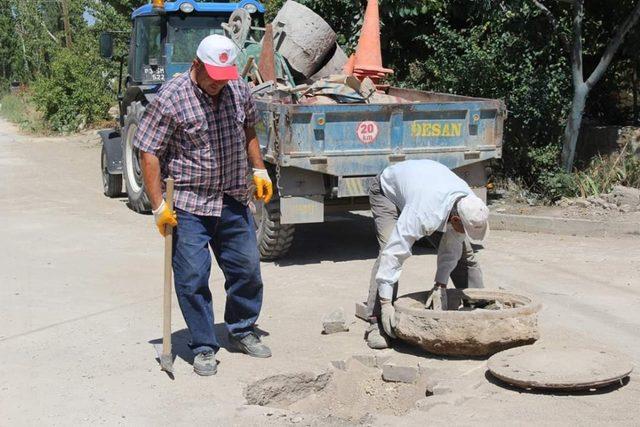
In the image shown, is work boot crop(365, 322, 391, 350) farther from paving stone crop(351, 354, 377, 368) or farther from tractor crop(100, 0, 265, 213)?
tractor crop(100, 0, 265, 213)

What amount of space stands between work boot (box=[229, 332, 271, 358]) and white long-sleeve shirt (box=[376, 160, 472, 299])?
85 centimetres

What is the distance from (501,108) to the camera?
29.9 feet

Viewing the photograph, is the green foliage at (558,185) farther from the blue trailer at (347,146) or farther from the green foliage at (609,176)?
the blue trailer at (347,146)

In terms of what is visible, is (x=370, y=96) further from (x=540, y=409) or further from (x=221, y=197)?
(x=540, y=409)

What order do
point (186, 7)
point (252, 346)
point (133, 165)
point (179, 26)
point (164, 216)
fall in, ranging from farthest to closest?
point (133, 165)
point (179, 26)
point (186, 7)
point (252, 346)
point (164, 216)

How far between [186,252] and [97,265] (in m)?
3.44

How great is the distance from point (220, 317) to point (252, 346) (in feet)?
3.66

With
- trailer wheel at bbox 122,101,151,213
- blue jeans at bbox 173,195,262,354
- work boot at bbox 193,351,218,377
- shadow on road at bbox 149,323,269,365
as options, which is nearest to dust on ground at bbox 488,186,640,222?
trailer wheel at bbox 122,101,151,213

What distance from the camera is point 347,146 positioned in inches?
Answer: 337

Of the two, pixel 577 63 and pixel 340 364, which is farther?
pixel 577 63

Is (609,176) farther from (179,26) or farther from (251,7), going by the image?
(179,26)

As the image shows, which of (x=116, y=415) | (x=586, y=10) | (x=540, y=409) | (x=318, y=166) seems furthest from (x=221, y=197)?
(x=586, y=10)

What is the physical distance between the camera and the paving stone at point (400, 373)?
5.69 metres

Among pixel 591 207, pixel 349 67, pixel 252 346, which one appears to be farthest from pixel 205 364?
pixel 591 207
